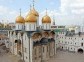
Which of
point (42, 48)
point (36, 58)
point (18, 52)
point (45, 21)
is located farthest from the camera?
point (45, 21)

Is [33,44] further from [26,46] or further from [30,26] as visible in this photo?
[30,26]

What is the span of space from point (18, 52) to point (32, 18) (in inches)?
300

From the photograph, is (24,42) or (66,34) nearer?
(24,42)

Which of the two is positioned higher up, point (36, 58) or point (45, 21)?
point (45, 21)

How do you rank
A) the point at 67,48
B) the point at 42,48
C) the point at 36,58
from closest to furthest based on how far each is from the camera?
1. the point at 36,58
2. the point at 42,48
3. the point at 67,48

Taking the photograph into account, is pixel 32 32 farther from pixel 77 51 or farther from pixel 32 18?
pixel 77 51

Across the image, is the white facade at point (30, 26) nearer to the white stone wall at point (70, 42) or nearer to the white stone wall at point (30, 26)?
the white stone wall at point (30, 26)

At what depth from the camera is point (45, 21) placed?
34656 millimetres

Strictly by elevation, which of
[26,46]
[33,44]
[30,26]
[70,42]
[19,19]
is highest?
[19,19]

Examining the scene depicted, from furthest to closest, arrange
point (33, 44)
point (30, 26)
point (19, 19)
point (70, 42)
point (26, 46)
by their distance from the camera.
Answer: point (70, 42) → point (19, 19) → point (30, 26) → point (26, 46) → point (33, 44)

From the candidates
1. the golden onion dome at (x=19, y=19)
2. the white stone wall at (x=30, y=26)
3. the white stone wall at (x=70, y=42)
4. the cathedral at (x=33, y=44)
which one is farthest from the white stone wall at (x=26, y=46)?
the white stone wall at (x=70, y=42)

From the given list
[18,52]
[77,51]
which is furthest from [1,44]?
[77,51]

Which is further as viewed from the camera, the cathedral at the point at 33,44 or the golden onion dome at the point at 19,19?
the golden onion dome at the point at 19,19

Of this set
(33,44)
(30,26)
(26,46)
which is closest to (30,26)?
(30,26)
